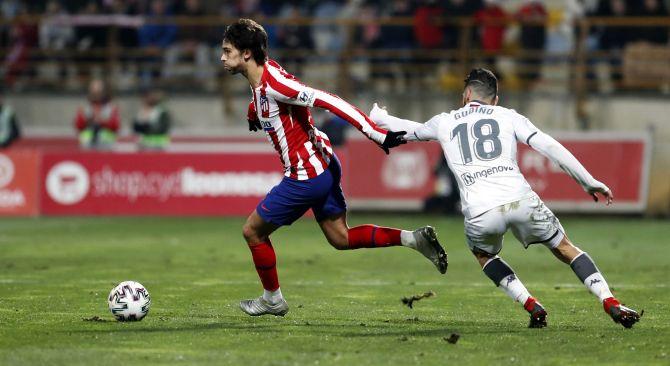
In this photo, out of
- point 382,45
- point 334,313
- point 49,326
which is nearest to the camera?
point 49,326

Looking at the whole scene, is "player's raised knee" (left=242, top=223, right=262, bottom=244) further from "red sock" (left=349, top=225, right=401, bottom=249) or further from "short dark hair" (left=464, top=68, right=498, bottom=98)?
"short dark hair" (left=464, top=68, right=498, bottom=98)

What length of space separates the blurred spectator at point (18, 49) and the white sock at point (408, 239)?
18.1 m

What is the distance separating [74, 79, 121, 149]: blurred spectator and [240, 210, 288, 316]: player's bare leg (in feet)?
47.3

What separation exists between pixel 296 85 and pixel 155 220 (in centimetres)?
1334

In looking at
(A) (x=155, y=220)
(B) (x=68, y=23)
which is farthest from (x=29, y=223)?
(B) (x=68, y=23)

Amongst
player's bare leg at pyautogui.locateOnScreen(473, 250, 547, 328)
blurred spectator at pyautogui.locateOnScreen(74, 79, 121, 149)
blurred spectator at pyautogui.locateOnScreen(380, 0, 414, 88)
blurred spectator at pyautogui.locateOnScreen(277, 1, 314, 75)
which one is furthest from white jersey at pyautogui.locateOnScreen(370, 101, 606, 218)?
blurred spectator at pyautogui.locateOnScreen(277, 1, 314, 75)

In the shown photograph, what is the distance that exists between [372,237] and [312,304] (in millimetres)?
1455

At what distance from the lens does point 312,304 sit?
11.1 metres

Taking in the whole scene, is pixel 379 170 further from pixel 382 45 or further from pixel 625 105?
pixel 625 105

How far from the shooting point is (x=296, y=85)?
9430mm

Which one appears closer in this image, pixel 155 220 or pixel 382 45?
pixel 155 220

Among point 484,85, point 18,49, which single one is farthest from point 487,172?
point 18,49

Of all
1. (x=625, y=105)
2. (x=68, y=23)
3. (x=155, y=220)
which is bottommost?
(x=155, y=220)

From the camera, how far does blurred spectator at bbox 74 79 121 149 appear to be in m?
24.1
